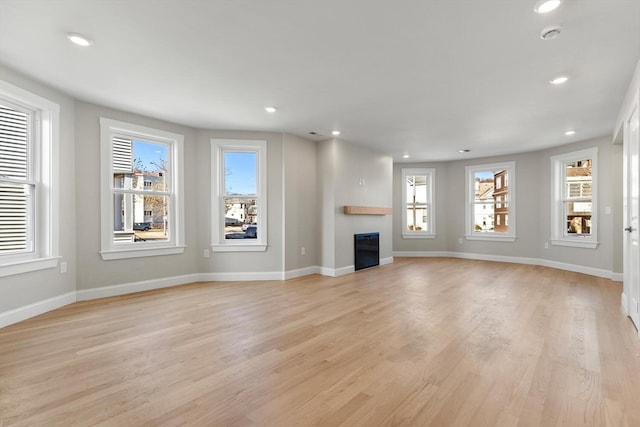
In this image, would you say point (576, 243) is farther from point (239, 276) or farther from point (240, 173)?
point (240, 173)

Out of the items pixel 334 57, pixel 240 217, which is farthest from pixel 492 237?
pixel 334 57

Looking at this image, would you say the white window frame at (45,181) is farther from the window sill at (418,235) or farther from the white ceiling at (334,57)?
the window sill at (418,235)

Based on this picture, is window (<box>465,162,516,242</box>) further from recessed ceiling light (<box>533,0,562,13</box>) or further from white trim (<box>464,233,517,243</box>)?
recessed ceiling light (<box>533,0,562,13</box>)

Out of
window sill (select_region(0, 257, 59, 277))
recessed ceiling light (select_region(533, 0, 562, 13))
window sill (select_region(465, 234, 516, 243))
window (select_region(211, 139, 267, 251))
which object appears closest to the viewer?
recessed ceiling light (select_region(533, 0, 562, 13))

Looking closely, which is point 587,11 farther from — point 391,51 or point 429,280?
point 429,280

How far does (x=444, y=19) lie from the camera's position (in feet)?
7.27

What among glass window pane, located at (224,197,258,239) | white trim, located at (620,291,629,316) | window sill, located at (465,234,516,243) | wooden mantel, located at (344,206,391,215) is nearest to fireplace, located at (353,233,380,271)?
wooden mantel, located at (344,206,391,215)

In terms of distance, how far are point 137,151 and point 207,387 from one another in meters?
3.71

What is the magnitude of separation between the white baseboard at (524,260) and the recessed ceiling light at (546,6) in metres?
5.10

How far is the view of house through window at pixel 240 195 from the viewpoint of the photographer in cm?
521

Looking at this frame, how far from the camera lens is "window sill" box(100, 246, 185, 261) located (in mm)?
4137

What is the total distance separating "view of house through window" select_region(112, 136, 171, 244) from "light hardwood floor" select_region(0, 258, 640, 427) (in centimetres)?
96

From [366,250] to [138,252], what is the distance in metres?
3.90

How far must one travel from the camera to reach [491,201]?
7.46m
